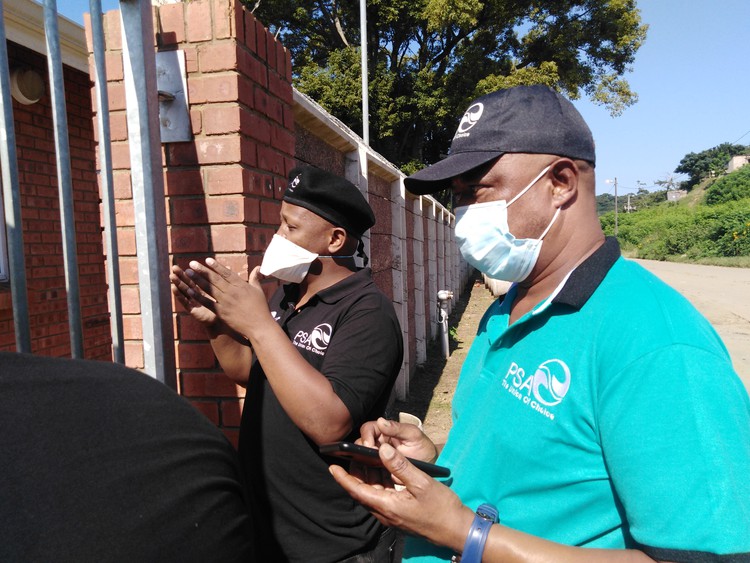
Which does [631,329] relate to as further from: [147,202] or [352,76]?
[352,76]

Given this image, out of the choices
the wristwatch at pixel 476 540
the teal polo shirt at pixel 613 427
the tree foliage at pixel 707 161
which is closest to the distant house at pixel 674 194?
the tree foliage at pixel 707 161

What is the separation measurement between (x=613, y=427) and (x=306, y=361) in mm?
955

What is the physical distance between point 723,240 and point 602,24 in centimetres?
1775

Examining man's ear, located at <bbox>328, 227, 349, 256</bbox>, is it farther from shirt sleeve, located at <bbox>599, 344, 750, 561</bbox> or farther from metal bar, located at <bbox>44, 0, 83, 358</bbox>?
shirt sleeve, located at <bbox>599, 344, 750, 561</bbox>

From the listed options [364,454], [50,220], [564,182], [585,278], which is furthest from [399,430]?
[50,220]

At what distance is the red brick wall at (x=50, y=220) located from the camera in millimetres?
4188

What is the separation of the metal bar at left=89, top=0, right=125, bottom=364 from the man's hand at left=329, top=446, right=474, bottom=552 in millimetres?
1210

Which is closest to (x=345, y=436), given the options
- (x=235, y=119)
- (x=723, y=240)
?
(x=235, y=119)

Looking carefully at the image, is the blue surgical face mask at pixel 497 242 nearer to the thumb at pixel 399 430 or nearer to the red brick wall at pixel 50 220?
the thumb at pixel 399 430

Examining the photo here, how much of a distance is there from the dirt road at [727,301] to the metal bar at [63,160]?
689 cm

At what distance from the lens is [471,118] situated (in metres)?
1.43

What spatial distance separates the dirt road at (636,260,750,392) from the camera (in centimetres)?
873

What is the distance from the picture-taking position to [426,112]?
2192 centimetres

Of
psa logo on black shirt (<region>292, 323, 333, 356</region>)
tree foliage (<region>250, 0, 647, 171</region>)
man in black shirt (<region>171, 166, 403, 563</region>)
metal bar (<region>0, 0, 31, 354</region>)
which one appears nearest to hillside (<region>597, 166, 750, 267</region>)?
tree foliage (<region>250, 0, 647, 171</region>)
